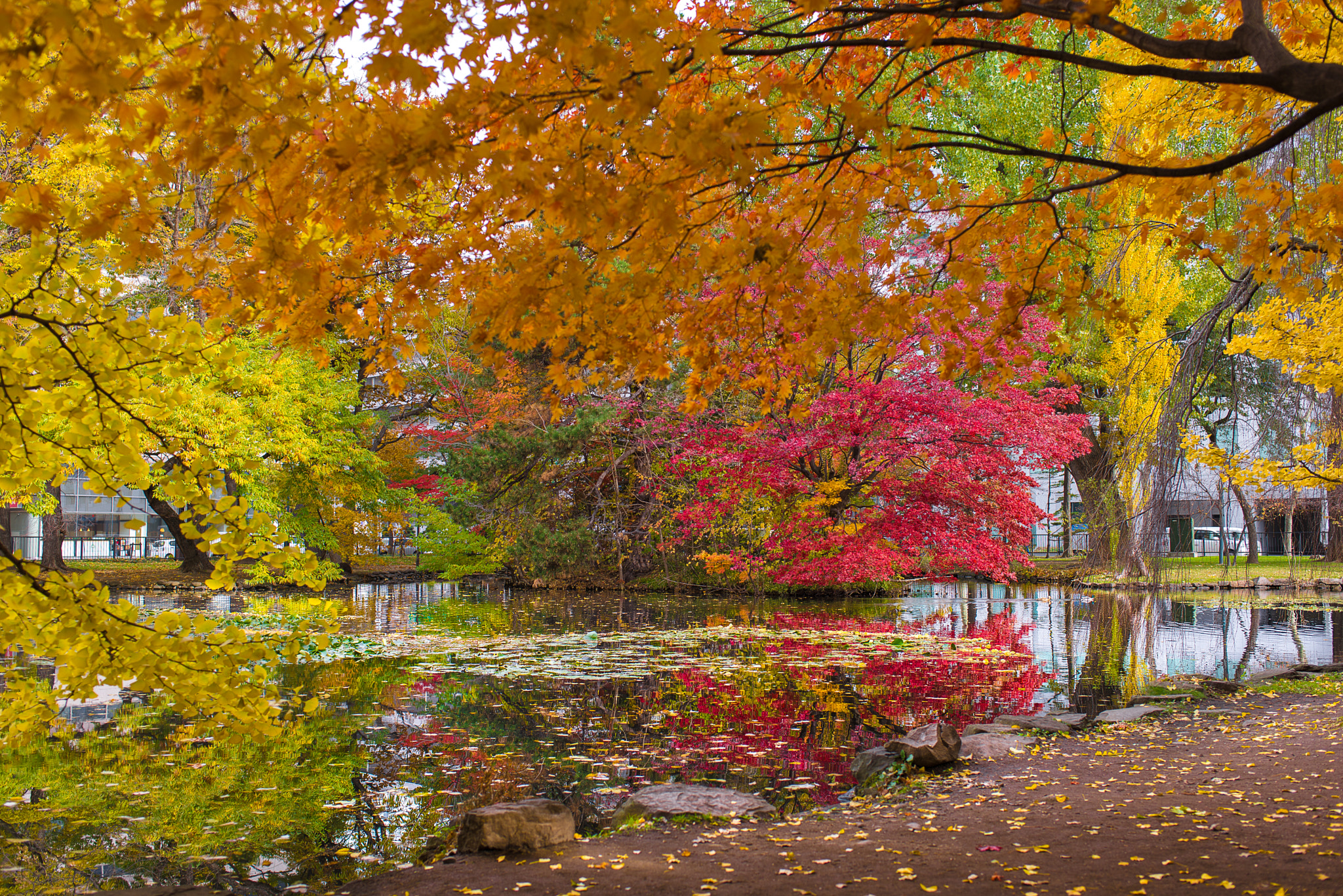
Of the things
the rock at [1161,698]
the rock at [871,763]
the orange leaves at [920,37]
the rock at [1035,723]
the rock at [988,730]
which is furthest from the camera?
the rock at [1161,698]

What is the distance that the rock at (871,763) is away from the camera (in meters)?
6.07

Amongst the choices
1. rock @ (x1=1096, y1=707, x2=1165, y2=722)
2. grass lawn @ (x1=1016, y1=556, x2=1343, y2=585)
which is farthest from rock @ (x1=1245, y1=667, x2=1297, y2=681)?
grass lawn @ (x1=1016, y1=556, x2=1343, y2=585)

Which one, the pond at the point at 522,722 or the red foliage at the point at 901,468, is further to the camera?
the red foliage at the point at 901,468

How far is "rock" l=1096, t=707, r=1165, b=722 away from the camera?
787cm

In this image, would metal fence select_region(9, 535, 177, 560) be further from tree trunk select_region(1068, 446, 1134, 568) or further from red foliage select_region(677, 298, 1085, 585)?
tree trunk select_region(1068, 446, 1134, 568)

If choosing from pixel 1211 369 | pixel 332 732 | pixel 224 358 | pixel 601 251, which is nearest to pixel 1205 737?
pixel 1211 369

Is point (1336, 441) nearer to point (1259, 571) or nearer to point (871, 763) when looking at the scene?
point (871, 763)

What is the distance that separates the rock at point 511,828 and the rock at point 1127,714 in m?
5.37

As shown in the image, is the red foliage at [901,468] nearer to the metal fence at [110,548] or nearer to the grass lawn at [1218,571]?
the grass lawn at [1218,571]

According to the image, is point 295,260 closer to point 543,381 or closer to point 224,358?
point 224,358

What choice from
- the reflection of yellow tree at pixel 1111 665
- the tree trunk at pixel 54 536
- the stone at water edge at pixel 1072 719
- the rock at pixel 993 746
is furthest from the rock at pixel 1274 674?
the tree trunk at pixel 54 536

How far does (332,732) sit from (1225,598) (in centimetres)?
2048

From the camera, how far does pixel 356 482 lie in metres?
23.4

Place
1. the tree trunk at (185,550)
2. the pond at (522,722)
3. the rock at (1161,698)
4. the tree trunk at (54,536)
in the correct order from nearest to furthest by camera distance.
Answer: the pond at (522,722) → the rock at (1161,698) → the tree trunk at (54,536) → the tree trunk at (185,550)
